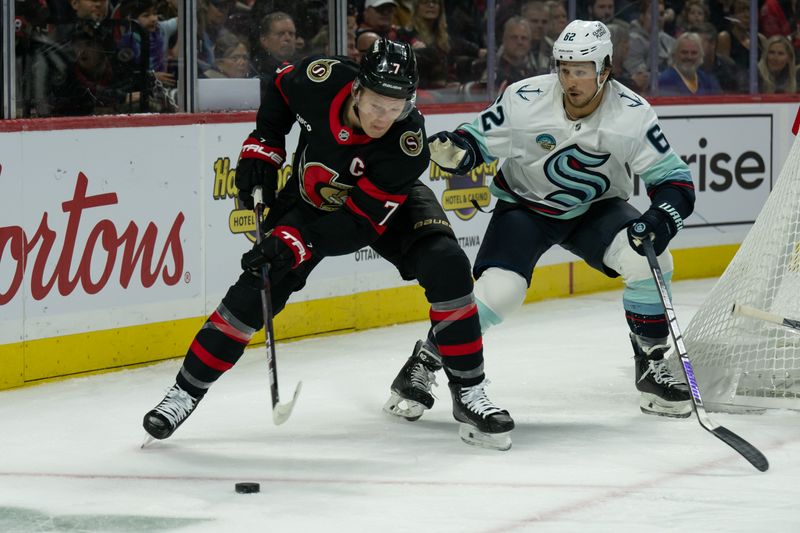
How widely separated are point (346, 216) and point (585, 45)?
0.85 m

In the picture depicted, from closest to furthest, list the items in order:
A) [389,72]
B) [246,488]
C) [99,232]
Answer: [246,488], [389,72], [99,232]

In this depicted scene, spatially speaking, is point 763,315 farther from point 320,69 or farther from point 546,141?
point 320,69

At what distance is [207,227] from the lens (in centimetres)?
516

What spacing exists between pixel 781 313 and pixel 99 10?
2.40 metres

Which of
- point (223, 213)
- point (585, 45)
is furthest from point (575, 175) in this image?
point (223, 213)

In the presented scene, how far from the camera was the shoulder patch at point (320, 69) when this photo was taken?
368 centimetres

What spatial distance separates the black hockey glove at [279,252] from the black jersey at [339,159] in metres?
0.05

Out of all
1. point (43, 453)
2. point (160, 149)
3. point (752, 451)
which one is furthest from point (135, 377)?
point (752, 451)

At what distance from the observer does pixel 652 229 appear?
3914mm

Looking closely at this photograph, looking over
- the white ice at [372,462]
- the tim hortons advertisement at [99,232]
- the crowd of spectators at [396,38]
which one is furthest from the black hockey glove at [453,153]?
the crowd of spectators at [396,38]

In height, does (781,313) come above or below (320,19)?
below

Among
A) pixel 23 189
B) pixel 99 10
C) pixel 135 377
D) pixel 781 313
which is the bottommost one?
pixel 135 377

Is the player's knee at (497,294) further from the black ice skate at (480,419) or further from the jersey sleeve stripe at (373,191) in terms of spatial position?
the jersey sleeve stripe at (373,191)

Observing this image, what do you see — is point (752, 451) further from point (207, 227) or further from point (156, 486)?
point (207, 227)
